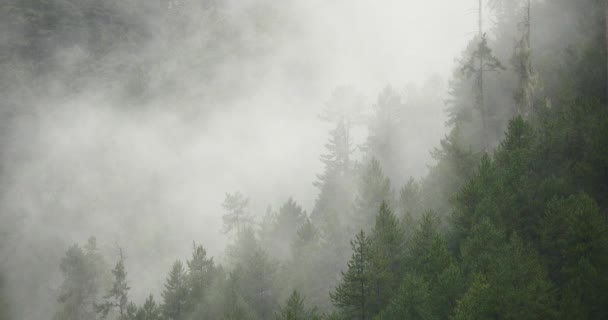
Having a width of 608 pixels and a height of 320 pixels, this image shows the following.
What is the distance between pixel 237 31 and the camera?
588 ft

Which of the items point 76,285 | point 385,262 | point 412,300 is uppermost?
point 76,285

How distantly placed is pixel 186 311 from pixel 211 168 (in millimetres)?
74146

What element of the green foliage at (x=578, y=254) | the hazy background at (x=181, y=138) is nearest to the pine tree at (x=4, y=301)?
the hazy background at (x=181, y=138)

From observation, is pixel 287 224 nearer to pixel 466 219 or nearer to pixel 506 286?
pixel 466 219

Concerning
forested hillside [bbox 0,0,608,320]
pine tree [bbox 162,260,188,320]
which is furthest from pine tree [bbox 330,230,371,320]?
pine tree [bbox 162,260,188,320]

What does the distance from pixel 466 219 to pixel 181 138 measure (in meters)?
116

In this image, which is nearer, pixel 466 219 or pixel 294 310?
pixel 294 310

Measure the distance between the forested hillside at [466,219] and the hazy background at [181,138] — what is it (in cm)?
1649

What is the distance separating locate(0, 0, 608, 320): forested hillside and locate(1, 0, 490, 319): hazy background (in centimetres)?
1649

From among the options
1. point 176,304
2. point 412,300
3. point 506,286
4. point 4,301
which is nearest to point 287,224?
point 176,304

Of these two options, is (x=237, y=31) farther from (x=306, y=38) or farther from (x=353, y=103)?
(x=353, y=103)

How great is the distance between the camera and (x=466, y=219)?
710 inches

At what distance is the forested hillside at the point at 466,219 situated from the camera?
13555 mm

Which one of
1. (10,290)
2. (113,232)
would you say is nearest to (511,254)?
(113,232)
